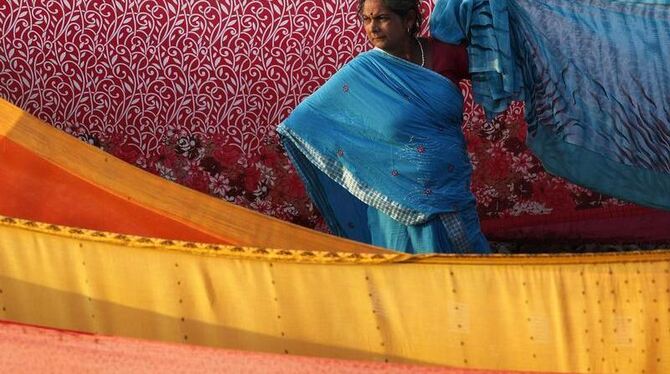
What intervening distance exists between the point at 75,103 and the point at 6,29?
0.29 meters

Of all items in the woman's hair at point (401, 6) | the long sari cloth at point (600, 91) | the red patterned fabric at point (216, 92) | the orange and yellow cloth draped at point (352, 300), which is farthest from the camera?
the red patterned fabric at point (216, 92)

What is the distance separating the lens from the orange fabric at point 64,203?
1830 millimetres

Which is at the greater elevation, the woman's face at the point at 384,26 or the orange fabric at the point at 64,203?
the woman's face at the point at 384,26

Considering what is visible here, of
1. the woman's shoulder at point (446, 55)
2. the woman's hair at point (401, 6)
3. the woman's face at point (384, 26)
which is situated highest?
the woman's hair at point (401, 6)

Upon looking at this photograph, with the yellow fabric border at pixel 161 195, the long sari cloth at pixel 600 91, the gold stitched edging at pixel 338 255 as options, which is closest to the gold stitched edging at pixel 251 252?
the gold stitched edging at pixel 338 255

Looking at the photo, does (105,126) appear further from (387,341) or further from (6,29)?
(387,341)

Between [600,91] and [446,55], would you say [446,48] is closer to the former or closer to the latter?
[446,55]

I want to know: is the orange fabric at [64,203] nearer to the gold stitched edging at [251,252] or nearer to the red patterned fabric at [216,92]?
the gold stitched edging at [251,252]

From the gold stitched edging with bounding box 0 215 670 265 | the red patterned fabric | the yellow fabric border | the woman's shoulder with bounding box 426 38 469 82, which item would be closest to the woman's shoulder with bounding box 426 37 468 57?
the woman's shoulder with bounding box 426 38 469 82

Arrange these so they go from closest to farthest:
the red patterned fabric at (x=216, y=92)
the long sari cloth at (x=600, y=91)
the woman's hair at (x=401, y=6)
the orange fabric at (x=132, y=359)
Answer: the orange fabric at (x=132, y=359)
the woman's hair at (x=401, y=6)
the long sari cloth at (x=600, y=91)
the red patterned fabric at (x=216, y=92)

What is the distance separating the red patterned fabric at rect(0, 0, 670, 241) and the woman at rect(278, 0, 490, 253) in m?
0.90

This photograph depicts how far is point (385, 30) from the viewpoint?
6.78 feet

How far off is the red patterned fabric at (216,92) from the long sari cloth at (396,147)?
2.93 feet

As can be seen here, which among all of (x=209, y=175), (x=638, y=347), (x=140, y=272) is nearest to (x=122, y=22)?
(x=209, y=175)
